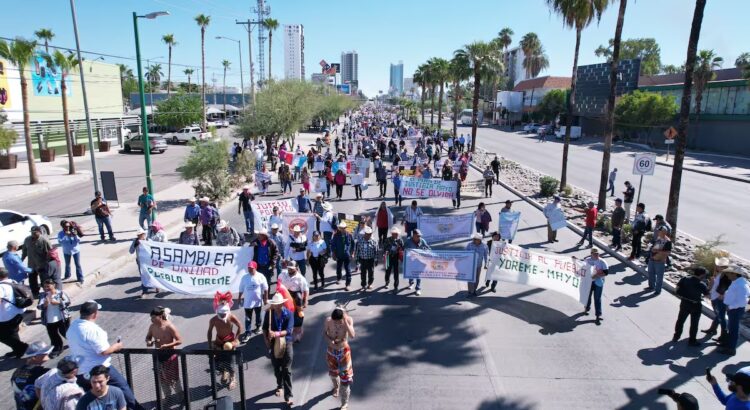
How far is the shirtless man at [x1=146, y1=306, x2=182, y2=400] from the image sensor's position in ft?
20.4

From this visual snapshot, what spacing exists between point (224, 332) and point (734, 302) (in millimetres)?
7980

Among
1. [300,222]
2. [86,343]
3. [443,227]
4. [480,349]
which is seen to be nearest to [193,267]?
[300,222]

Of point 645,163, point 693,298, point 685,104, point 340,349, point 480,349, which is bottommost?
point 480,349

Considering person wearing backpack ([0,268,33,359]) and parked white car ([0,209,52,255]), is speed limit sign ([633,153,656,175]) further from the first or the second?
parked white car ([0,209,52,255])

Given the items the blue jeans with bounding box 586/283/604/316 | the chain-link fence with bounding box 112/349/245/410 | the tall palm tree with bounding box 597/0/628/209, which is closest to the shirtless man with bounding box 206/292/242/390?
the chain-link fence with bounding box 112/349/245/410

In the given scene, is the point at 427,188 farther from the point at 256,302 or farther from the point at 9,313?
the point at 9,313

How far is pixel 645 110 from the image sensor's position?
1861 inches

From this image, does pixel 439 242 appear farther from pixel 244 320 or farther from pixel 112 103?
pixel 112 103

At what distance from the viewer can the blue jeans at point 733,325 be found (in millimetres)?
8117

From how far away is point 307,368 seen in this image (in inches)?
305

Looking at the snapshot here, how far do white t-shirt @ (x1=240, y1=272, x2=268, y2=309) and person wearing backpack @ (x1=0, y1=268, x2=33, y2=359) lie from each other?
3.27 metres

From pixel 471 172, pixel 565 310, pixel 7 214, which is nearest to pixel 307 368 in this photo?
pixel 565 310

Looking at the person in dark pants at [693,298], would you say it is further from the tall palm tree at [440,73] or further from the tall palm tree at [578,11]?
the tall palm tree at [440,73]

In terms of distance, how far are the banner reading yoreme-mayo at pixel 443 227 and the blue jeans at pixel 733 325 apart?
6.68m
